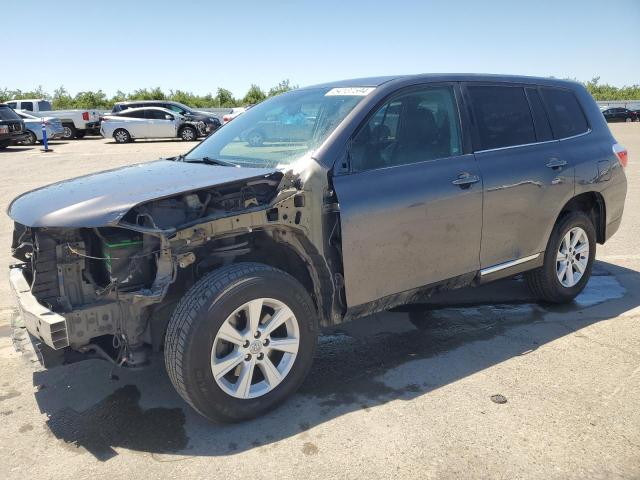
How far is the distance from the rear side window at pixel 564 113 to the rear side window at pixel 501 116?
0.31 metres

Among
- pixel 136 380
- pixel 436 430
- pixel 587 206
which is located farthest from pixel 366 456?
pixel 587 206

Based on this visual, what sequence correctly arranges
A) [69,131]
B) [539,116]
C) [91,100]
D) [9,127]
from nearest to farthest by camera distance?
[539,116] → [9,127] → [69,131] → [91,100]

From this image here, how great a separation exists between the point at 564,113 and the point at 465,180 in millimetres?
1604

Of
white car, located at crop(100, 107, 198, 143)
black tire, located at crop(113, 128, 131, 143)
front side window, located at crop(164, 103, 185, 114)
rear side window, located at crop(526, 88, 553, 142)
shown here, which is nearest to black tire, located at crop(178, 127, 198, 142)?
white car, located at crop(100, 107, 198, 143)

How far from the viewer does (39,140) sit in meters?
24.7

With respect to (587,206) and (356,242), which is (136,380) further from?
(587,206)

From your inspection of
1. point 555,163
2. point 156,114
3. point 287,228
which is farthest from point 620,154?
point 156,114

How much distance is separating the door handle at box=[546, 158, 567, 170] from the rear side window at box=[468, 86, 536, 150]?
8.3 inches

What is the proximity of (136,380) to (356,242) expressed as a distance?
1.70 m

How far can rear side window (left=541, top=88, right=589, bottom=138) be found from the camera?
4641 mm

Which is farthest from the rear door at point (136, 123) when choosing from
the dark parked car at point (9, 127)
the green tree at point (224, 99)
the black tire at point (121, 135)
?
the green tree at point (224, 99)

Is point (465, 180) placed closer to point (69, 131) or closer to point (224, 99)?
point (69, 131)

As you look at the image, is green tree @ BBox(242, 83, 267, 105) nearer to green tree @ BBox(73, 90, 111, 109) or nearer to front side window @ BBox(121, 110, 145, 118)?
green tree @ BBox(73, 90, 111, 109)

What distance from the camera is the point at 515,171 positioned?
411 centimetres
